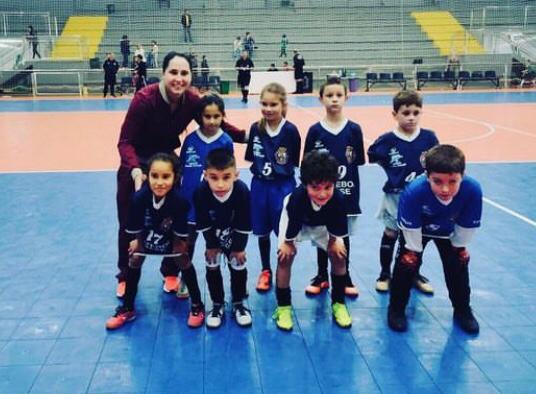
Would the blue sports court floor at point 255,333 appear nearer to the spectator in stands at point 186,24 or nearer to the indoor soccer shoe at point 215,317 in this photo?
the indoor soccer shoe at point 215,317

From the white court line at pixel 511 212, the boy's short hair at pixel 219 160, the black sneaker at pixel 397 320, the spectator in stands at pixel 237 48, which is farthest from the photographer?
the spectator in stands at pixel 237 48

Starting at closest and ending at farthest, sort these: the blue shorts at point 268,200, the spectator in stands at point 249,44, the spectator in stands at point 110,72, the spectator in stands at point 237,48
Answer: the blue shorts at point 268,200 < the spectator in stands at point 110,72 < the spectator in stands at point 237,48 < the spectator in stands at point 249,44

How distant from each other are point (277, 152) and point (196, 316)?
4.29 ft

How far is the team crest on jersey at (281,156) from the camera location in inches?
163

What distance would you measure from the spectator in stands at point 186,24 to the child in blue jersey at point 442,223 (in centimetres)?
2366

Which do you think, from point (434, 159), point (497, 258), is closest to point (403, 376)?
point (434, 159)

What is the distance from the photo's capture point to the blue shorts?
4.20 metres

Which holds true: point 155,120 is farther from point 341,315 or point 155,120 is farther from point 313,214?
point 341,315

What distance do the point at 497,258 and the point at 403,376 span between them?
2160 millimetres

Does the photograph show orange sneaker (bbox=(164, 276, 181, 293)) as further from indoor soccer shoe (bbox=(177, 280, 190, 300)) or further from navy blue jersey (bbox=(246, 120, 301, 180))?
navy blue jersey (bbox=(246, 120, 301, 180))

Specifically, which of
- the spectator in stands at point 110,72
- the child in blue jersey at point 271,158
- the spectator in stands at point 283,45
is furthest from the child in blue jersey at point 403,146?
the spectator in stands at point 283,45

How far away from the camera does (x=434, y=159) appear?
3.35 meters

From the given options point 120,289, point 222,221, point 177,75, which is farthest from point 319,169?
point 120,289

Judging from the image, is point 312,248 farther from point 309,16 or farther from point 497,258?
→ point 309,16
